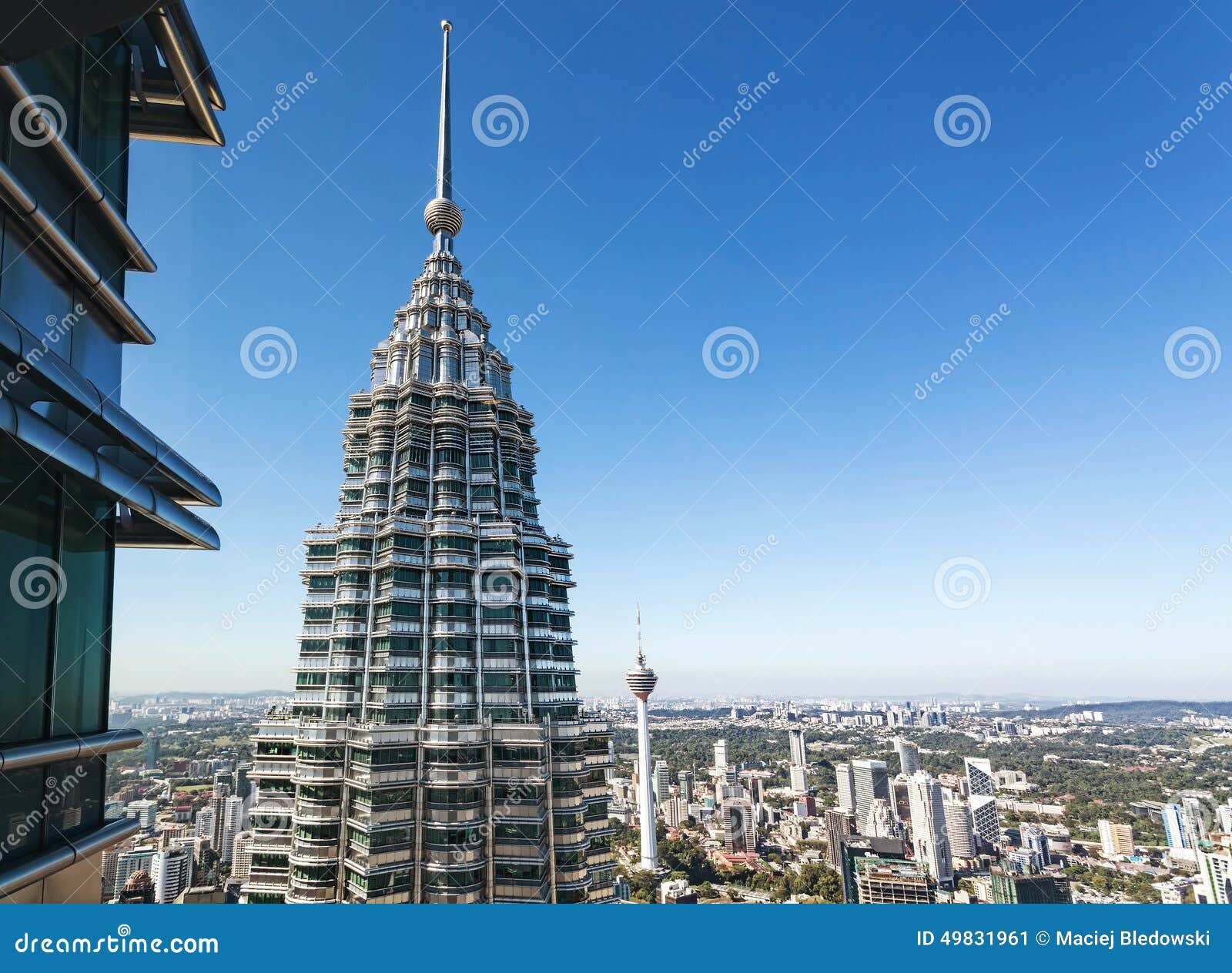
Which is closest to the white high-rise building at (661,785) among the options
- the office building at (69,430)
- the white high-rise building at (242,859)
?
the white high-rise building at (242,859)

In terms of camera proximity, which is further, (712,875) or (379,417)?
(712,875)

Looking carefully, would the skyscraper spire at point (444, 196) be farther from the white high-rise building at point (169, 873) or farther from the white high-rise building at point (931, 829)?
the white high-rise building at point (931, 829)

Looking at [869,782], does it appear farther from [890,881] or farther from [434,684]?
[434,684]

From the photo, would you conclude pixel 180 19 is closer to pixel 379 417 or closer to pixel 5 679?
pixel 5 679

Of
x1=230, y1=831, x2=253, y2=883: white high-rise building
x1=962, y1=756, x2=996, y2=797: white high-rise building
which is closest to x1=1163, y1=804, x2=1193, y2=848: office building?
x1=962, y1=756, x2=996, y2=797: white high-rise building

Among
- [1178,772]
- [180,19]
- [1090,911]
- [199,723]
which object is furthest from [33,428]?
[1178,772]

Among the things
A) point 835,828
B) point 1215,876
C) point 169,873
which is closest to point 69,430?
point 169,873

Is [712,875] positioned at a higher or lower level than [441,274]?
lower
